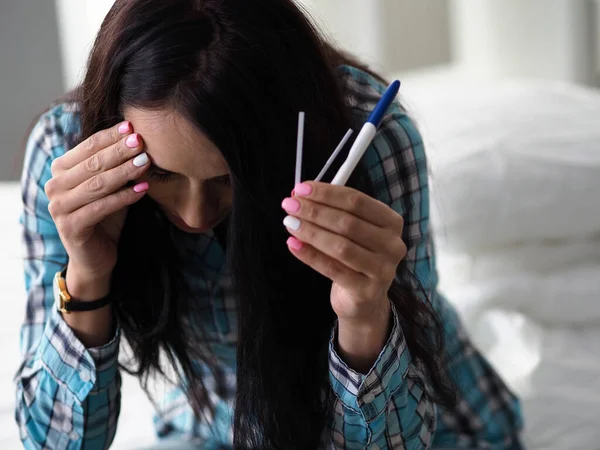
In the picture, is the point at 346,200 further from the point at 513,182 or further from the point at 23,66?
the point at 23,66

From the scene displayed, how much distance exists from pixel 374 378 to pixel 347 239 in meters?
0.18

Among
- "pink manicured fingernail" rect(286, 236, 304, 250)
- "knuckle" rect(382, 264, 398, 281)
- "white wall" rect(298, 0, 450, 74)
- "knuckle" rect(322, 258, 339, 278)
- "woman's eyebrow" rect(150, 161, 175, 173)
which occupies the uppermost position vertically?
"white wall" rect(298, 0, 450, 74)

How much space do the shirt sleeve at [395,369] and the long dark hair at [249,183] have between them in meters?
0.03

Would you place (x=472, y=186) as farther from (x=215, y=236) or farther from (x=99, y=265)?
(x=99, y=265)

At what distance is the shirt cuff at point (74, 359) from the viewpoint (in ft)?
2.78

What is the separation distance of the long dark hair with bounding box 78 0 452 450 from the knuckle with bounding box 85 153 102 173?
0.05m

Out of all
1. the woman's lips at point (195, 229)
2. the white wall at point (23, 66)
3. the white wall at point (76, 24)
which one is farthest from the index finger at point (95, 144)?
the white wall at point (23, 66)

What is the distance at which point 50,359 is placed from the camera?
34.0 inches

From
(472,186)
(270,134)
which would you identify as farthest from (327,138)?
(472,186)

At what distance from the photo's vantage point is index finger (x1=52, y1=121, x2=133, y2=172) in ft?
2.35

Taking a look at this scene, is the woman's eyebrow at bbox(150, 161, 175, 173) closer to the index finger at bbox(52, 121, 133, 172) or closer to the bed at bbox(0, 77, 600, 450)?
the index finger at bbox(52, 121, 133, 172)

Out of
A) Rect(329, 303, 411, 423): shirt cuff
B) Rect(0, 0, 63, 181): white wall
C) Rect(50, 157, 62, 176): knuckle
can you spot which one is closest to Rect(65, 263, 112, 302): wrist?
Rect(50, 157, 62, 176): knuckle

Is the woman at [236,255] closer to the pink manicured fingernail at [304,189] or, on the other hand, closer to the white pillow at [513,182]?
the pink manicured fingernail at [304,189]

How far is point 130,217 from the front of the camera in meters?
0.89
